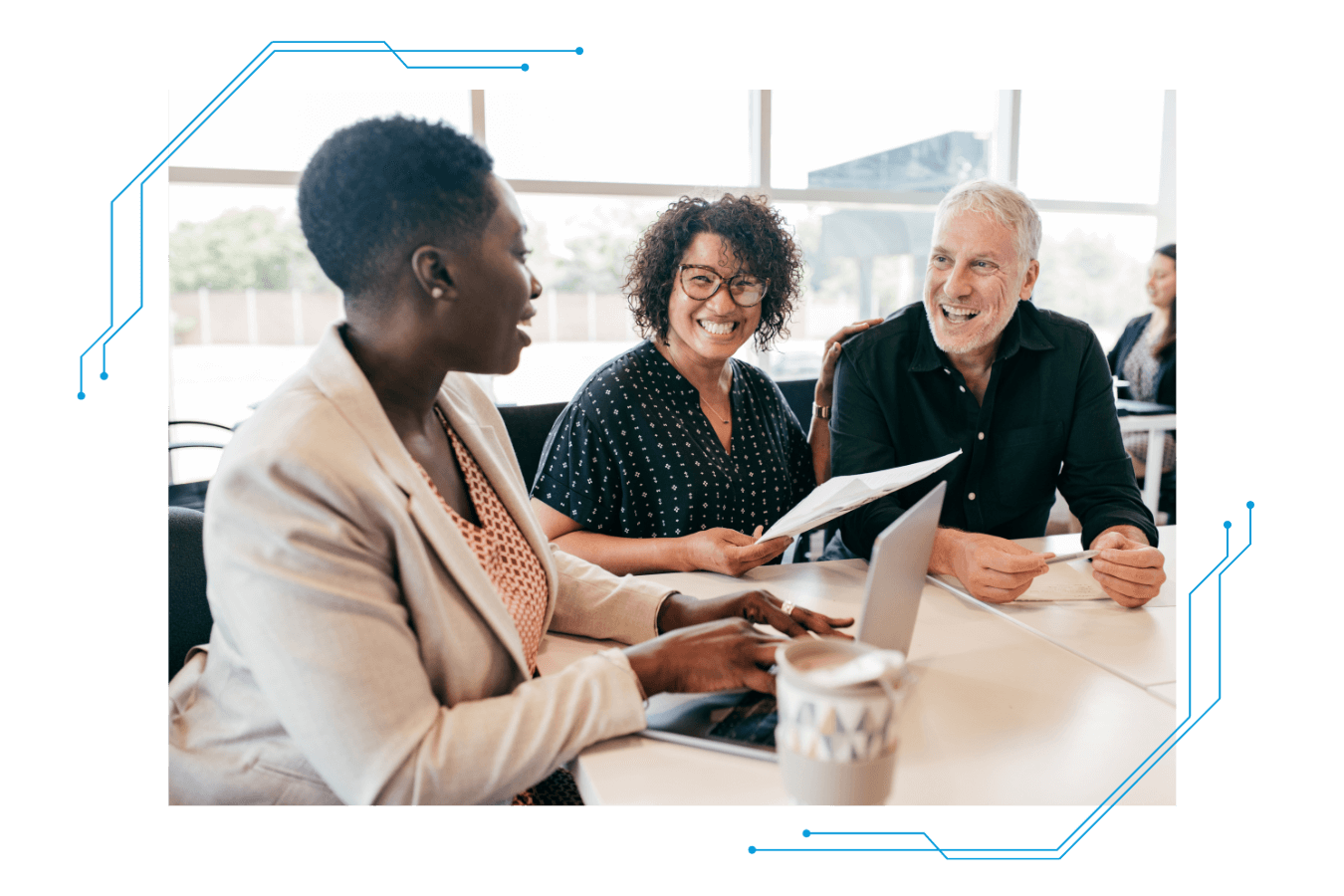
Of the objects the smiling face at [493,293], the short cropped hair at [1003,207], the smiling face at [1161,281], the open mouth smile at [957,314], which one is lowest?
the smiling face at [493,293]

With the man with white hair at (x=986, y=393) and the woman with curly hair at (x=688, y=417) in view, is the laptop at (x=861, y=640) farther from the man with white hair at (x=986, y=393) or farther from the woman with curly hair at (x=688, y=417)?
the man with white hair at (x=986, y=393)

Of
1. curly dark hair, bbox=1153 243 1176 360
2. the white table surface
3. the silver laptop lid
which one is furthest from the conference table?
curly dark hair, bbox=1153 243 1176 360

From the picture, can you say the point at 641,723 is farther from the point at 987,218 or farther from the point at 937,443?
the point at 987,218

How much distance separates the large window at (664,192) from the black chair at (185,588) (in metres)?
2.21

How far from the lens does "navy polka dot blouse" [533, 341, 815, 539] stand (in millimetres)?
1891

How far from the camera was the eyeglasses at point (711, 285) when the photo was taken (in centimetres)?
202

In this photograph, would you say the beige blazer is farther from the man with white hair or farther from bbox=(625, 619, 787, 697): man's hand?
the man with white hair

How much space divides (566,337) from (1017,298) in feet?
10.4

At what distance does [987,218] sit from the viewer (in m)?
1.92

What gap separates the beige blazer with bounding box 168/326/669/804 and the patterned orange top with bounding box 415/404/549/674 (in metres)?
0.14

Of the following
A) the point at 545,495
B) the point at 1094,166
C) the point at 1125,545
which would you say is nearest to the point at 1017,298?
the point at 1125,545

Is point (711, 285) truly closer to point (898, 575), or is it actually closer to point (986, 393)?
point (986, 393)

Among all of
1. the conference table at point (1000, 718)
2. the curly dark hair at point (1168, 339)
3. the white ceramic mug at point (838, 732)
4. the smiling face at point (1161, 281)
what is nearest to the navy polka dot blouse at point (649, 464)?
the conference table at point (1000, 718)
